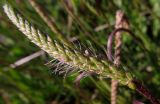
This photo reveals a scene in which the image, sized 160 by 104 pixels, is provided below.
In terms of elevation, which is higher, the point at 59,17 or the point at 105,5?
the point at 59,17

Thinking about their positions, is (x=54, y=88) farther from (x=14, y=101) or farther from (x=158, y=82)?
(x=158, y=82)

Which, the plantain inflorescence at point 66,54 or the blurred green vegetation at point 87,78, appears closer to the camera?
the plantain inflorescence at point 66,54

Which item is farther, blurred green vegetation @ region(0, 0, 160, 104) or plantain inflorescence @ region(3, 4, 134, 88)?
blurred green vegetation @ region(0, 0, 160, 104)

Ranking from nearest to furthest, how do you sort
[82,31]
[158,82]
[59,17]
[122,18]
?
[122,18], [82,31], [158,82], [59,17]

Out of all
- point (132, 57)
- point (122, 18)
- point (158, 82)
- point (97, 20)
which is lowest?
point (158, 82)

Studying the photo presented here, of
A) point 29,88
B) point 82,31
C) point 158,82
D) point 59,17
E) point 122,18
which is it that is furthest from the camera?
point 59,17

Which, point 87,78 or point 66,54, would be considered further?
point 87,78

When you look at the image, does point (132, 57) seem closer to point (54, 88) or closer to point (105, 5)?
point (105, 5)

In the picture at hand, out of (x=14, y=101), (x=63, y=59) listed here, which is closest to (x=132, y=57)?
(x=14, y=101)

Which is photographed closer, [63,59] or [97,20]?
[63,59]

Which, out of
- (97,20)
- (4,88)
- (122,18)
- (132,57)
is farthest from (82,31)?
(4,88)
